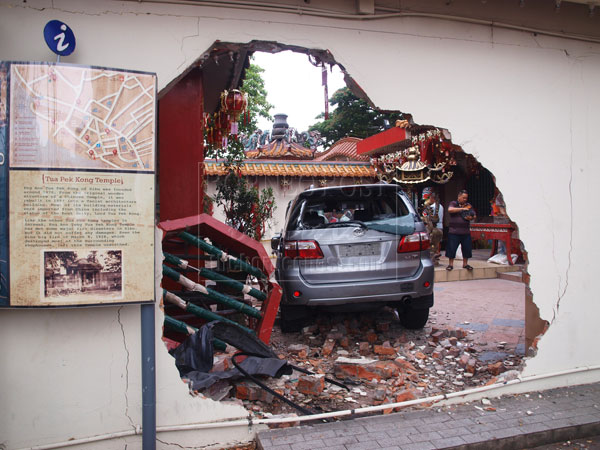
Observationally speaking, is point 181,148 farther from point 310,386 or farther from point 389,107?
point 310,386

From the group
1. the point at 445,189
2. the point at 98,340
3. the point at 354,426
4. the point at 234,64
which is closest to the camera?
the point at 98,340

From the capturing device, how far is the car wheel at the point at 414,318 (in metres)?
5.45

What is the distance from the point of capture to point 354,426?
3066 millimetres

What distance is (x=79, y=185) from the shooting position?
2.58m

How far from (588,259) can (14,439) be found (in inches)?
196

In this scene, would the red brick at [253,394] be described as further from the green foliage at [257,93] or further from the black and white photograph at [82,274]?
A: the green foliage at [257,93]

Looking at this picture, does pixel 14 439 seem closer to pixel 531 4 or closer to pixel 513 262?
pixel 531 4

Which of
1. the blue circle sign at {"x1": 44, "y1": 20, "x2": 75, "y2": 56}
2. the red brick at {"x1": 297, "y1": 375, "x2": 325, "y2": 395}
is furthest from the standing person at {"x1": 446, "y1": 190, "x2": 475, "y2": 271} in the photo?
the blue circle sign at {"x1": 44, "y1": 20, "x2": 75, "y2": 56}

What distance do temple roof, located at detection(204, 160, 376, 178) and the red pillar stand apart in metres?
10.8

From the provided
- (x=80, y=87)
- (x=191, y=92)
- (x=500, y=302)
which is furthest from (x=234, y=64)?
(x=500, y=302)

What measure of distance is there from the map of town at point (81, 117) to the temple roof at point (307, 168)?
43.1 ft

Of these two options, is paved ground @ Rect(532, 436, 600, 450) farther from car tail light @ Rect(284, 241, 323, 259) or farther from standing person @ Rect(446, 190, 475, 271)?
standing person @ Rect(446, 190, 475, 271)

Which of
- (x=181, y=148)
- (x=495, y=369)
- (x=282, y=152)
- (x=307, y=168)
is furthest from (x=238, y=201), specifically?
(x=282, y=152)

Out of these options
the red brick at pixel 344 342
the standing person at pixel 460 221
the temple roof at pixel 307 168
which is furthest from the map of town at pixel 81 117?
the temple roof at pixel 307 168
